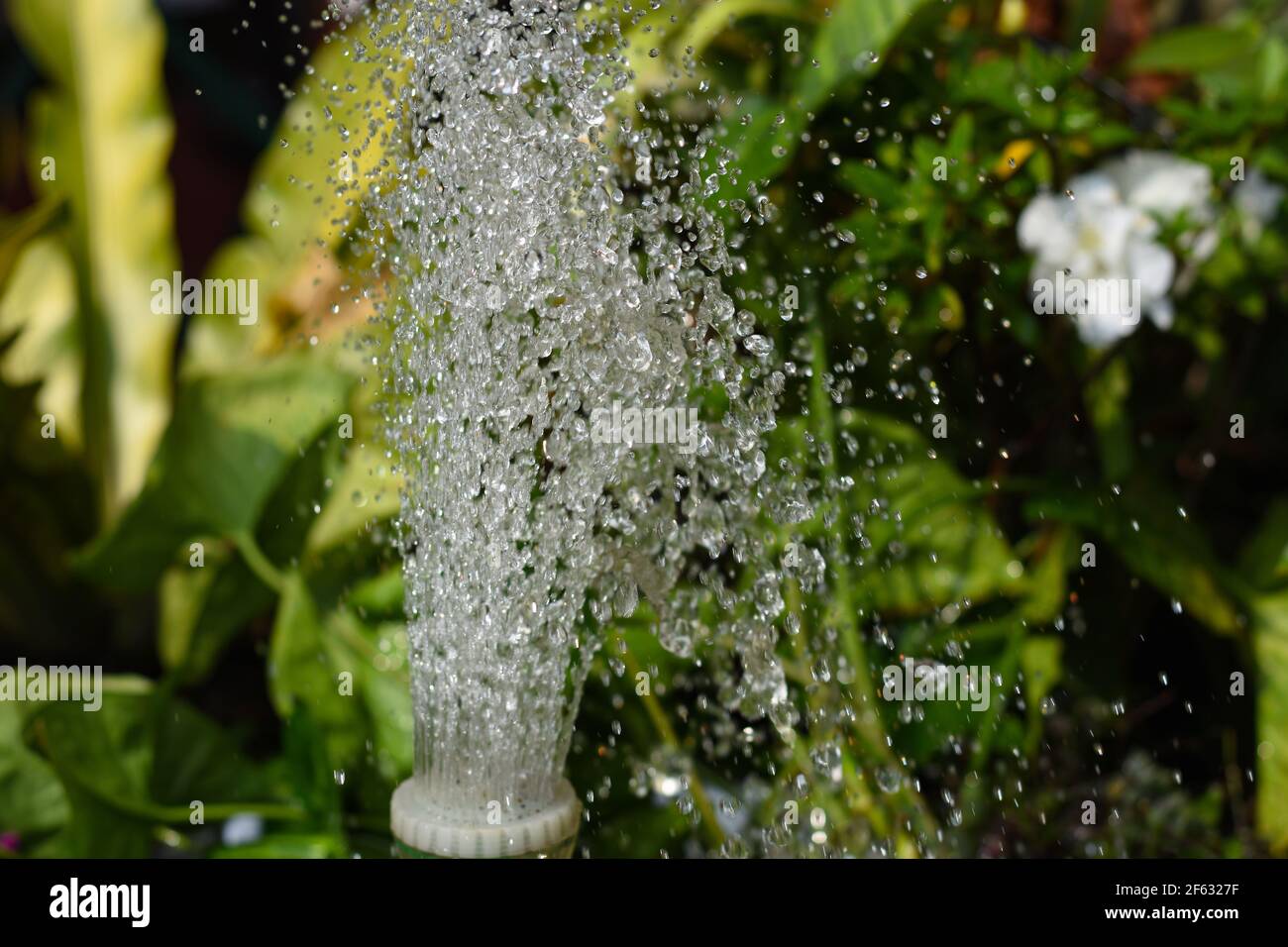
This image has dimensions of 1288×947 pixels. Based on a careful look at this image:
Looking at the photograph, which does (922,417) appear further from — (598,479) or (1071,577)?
(598,479)

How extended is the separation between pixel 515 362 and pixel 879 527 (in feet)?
1.79

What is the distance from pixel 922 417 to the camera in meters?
1.41

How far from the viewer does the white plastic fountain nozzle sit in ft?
2.59

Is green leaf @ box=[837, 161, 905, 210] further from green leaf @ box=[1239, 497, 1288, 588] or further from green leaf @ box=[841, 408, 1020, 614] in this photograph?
green leaf @ box=[1239, 497, 1288, 588]

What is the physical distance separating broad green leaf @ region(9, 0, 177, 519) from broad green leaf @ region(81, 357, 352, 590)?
432 millimetres

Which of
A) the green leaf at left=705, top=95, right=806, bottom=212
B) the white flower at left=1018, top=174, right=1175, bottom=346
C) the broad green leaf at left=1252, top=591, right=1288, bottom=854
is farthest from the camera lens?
the white flower at left=1018, top=174, right=1175, bottom=346

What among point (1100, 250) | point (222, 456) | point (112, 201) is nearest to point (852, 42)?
point (1100, 250)

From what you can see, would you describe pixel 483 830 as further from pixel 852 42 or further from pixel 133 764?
pixel 852 42

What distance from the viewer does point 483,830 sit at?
79 cm

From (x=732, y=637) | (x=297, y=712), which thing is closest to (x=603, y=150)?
(x=732, y=637)

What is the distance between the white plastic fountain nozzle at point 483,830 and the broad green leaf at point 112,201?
1231mm

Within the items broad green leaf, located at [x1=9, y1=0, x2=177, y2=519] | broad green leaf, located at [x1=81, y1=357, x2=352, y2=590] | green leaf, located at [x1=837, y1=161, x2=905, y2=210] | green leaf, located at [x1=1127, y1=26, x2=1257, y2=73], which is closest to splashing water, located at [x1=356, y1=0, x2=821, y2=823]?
green leaf, located at [x1=837, y1=161, x2=905, y2=210]

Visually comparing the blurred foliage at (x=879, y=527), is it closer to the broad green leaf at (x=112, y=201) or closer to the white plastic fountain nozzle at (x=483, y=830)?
the broad green leaf at (x=112, y=201)
